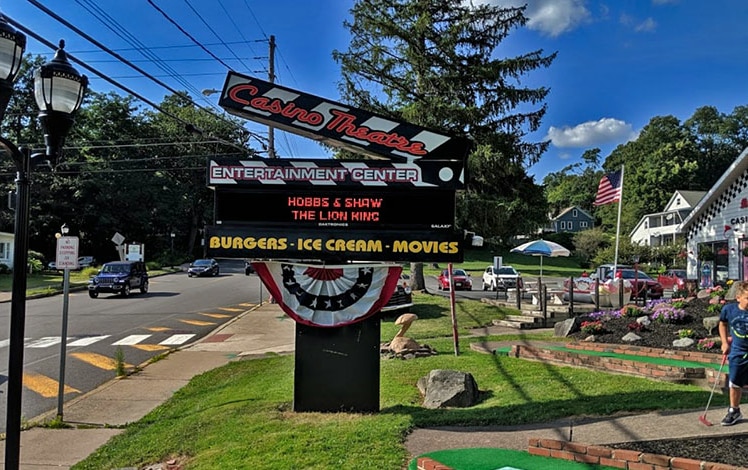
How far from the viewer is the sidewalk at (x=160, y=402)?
19.2ft

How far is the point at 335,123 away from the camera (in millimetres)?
7668

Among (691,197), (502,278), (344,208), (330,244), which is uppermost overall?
(691,197)

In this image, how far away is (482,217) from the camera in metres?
26.8

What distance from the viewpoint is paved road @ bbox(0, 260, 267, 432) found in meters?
11.3

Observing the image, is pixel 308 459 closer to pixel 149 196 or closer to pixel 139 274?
pixel 139 274

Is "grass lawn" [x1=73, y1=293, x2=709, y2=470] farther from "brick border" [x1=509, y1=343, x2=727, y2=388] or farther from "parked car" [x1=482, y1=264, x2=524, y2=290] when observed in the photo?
"parked car" [x1=482, y1=264, x2=524, y2=290]

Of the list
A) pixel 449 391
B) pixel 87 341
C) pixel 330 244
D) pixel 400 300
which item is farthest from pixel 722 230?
pixel 87 341

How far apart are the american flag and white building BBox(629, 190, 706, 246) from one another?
33.1 meters

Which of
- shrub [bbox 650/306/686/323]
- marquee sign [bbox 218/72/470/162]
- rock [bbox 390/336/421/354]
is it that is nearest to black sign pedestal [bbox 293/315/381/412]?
marquee sign [bbox 218/72/470/162]

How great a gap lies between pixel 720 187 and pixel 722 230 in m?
1.44

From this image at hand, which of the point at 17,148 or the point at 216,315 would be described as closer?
the point at 17,148

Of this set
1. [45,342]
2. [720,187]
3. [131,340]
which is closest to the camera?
[45,342]

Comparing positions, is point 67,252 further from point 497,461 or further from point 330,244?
point 497,461

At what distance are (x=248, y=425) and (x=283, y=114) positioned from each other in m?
3.89
